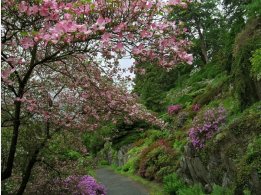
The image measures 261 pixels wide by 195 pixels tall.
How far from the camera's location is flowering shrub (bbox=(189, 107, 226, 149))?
12539 mm

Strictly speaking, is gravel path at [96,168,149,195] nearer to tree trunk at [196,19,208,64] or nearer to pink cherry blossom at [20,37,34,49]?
pink cherry blossom at [20,37,34,49]

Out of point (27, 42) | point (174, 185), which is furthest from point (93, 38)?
point (174, 185)

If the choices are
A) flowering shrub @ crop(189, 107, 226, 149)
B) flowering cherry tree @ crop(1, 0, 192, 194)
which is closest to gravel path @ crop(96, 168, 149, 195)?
flowering shrub @ crop(189, 107, 226, 149)

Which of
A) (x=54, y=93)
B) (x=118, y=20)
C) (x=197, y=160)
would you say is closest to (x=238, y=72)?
(x=197, y=160)

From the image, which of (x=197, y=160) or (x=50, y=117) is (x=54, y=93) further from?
(x=197, y=160)

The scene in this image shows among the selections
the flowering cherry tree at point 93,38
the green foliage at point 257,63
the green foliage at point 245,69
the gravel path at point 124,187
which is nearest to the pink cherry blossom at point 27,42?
the flowering cherry tree at point 93,38

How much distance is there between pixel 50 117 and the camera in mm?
7977

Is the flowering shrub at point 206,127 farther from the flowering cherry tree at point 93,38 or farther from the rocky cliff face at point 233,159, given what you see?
the flowering cherry tree at point 93,38

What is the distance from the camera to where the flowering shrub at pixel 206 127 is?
12539 millimetres

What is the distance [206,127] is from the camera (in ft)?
41.3

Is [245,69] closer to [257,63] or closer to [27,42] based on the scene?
[257,63]

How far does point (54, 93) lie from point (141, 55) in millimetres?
5193

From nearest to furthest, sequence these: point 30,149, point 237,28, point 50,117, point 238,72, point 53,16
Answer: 1. point 53,16
2. point 50,117
3. point 30,149
4. point 238,72
5. point 237,28

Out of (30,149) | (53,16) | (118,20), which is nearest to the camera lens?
(53,16)
